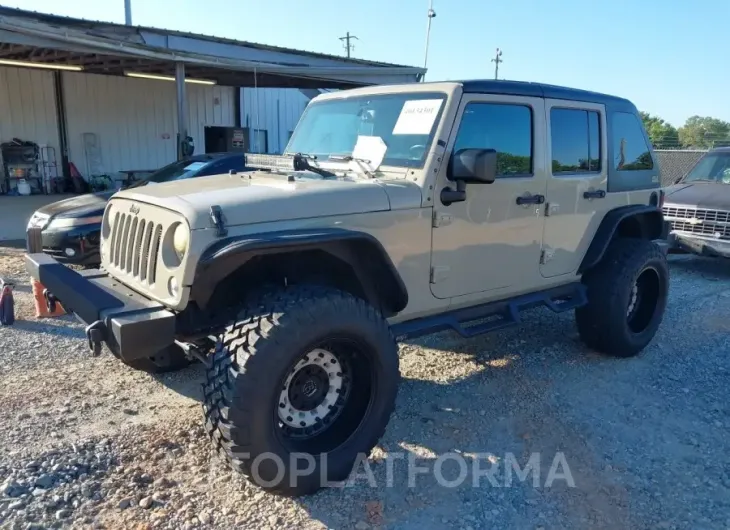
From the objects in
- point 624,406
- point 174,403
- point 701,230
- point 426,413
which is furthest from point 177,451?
point 701,230

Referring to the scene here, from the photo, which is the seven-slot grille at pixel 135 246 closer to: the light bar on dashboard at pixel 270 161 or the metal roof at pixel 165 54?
the light bar on dashboard at pixel 270 161

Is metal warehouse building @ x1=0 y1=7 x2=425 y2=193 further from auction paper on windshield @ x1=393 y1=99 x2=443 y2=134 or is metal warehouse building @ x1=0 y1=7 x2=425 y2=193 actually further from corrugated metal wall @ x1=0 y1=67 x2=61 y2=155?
auction paper on windshield @ x1=393 y1=99 x2=443 y2=134

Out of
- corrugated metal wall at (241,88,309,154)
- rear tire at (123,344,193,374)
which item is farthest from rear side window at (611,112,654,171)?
corrugated metal wall at (241,88,309,154)

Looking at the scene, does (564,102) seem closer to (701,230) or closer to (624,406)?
Result: (624,406)

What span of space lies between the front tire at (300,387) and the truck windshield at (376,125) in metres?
1.14

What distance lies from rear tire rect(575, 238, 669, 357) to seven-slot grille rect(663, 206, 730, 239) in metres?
3.82

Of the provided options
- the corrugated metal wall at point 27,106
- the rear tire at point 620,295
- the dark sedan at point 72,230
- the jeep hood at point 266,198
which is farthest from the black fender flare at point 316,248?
the corrugated metal wall at point 27,106

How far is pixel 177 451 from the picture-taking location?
3395 mm

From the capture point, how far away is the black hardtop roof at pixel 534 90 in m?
3.78

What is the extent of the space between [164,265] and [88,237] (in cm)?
467

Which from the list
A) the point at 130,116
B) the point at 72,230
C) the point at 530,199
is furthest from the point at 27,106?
the point at 530,199

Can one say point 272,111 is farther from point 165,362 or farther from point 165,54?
point 165,362

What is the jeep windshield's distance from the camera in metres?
9.25

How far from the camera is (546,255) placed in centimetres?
438
